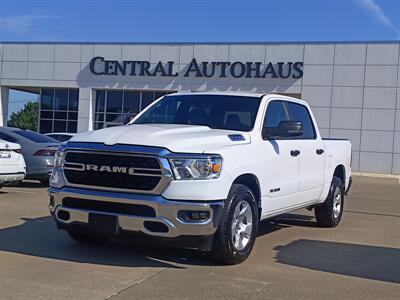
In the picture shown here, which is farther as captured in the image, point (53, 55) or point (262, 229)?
point (53, 55)

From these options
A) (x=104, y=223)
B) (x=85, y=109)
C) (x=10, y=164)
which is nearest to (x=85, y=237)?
(x=104, y=223)

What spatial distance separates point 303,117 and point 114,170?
3808mm

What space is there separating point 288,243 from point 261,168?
1706mm

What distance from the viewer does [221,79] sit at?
113 ft

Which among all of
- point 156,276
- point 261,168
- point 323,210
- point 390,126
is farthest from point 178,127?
point 390,126

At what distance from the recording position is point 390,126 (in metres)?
32.2

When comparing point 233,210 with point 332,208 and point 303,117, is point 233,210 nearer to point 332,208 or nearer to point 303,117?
point 303,117

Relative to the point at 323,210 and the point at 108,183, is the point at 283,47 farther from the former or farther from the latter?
the point at 108,183

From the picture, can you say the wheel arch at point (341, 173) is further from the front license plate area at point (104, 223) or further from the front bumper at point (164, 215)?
the front license plate area at point (104, 223)

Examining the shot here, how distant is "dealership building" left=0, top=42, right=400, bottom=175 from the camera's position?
32.4 m

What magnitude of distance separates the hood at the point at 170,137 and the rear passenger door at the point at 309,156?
170 cm

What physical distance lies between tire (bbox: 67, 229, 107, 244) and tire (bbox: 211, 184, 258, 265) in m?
1.68

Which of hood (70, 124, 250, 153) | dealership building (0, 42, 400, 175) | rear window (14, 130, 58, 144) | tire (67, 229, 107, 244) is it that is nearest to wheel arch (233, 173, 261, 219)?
hood (70, 124, 250, 153)

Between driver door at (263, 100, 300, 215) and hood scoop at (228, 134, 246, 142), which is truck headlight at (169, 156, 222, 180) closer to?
hood scoop at (228, 134, 246, 142)
